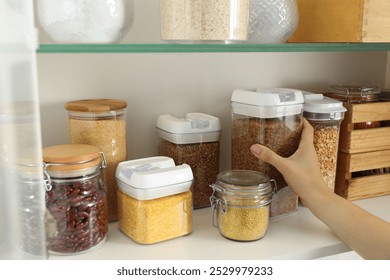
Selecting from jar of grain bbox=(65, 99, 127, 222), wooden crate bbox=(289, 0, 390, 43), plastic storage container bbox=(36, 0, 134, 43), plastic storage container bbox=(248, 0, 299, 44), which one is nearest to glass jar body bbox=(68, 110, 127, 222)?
jar of grain bbox=(65, 99, 127, 222)

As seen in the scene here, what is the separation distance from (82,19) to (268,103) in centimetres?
31

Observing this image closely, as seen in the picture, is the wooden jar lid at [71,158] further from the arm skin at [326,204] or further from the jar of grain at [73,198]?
the arm skin at [326,204]

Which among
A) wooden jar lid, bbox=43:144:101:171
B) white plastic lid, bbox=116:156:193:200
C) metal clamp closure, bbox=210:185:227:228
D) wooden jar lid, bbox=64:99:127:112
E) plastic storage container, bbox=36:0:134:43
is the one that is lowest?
metal clamp closure, bbox=210:185:227:228

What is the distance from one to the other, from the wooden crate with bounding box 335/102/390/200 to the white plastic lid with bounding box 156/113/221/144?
245 mm

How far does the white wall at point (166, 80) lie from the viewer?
2.66 ft

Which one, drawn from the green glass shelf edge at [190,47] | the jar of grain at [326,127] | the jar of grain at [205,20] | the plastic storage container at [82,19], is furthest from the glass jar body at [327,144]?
the plastic storage container at [82,19]

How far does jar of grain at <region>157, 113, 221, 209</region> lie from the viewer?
82 cm

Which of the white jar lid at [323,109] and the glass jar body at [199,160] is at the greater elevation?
the white jar lid at [323,109]

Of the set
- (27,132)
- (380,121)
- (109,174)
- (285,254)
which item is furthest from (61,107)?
(380,121)

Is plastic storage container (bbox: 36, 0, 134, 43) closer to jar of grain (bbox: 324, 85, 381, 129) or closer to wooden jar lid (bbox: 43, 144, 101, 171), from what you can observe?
wooden jar lid (bbox: 43, 144, 101, 171)

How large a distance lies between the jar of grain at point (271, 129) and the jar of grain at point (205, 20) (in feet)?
0.44

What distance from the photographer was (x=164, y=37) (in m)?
0.72
